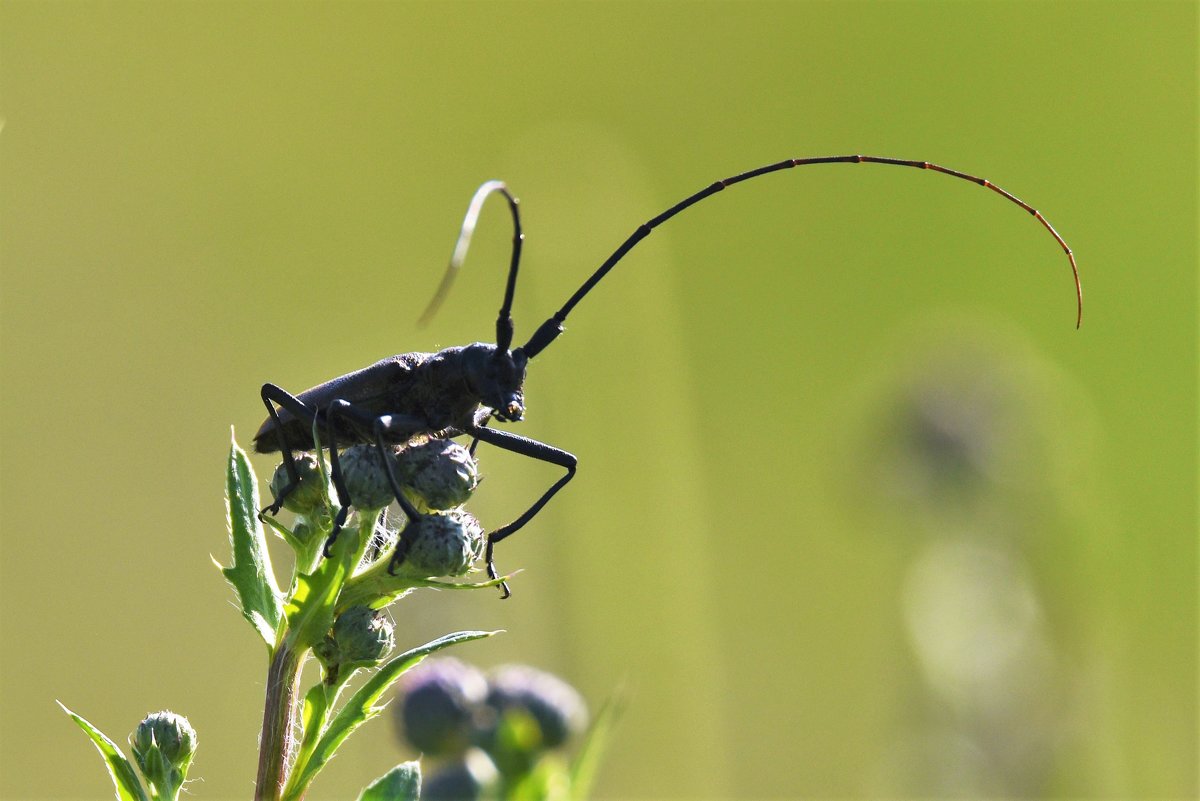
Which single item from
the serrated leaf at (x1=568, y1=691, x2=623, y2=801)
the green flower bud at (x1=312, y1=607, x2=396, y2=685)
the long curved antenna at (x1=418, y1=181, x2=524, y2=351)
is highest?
the long curved antenna at (x1=418, y1=181, x2=524, y2=351)

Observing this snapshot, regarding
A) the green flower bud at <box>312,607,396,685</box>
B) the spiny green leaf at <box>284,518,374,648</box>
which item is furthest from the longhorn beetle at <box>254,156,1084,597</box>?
the green flower bud at <box>312,607,396,685</box>

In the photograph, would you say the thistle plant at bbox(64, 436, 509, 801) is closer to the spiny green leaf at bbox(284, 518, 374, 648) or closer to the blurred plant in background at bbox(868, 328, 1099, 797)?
the spiny green leaf at bbox(284, 518, 374, 648)

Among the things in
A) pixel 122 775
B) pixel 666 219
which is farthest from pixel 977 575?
pixel 122 775

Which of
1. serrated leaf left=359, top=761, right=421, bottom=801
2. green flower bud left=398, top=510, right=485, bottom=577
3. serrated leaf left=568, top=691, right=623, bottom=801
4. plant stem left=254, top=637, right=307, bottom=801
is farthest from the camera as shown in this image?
serrated leaf left=568, top=691, right=623, bottom=801

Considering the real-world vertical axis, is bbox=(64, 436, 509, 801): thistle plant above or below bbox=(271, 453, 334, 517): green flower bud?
below

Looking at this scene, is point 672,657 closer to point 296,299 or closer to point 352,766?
point 352,766

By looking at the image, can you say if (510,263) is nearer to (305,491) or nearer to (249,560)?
(305,491)

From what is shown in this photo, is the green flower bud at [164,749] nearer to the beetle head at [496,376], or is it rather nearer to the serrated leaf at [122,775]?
the serrated leaf at [122,775]

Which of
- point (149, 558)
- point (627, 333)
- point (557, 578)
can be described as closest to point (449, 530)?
point (557, 578)
